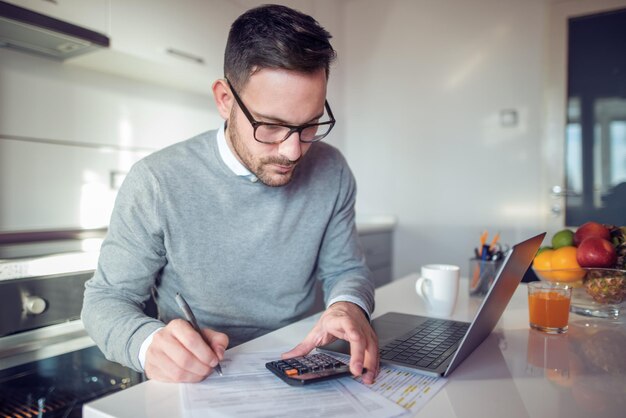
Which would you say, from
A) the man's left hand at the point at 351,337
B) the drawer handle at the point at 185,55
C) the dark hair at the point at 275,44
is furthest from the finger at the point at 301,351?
the drawer handle at the point at 185,55

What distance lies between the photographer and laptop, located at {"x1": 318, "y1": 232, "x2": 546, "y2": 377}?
673mm

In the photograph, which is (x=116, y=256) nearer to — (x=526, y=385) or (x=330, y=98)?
(x=526, y=385)

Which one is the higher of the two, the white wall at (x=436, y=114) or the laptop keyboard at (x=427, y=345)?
the white wall at (x=436, y=114)

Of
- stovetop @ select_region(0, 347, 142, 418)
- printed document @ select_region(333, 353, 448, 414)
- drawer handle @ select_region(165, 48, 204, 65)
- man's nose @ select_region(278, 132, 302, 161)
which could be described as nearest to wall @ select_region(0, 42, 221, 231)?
drawer handle @ select_region(165, 48, 204, 65)

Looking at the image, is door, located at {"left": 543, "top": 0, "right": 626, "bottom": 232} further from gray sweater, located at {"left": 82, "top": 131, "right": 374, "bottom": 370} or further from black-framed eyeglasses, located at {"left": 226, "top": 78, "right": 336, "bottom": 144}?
black-framed eyeglasses, located at {"left": 226, "top": 78, "right": 336, "bottom": 144}

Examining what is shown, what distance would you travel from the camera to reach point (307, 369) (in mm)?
637

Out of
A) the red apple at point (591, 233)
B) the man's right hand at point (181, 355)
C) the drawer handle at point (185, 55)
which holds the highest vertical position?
the drawer handle at point (185, 55)

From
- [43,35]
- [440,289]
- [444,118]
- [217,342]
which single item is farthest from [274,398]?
[444,118]

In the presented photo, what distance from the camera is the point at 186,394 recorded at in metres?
0.59

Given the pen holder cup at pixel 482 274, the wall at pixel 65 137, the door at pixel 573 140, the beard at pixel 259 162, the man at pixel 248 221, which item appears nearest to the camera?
the man at pixel 248 221

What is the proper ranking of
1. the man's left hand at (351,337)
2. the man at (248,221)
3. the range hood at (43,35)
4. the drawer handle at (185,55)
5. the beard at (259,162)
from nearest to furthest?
the man's left hand at (351,337) < the man at (248,221) < the beard at (259,162) < the range hood at (43,35) < the drawer handle at (185,55)

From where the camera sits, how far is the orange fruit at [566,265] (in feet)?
3.26

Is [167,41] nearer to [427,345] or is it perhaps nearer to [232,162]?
[232,162]

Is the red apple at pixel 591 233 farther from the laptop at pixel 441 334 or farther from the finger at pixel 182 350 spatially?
the finger at pixel 182 350
